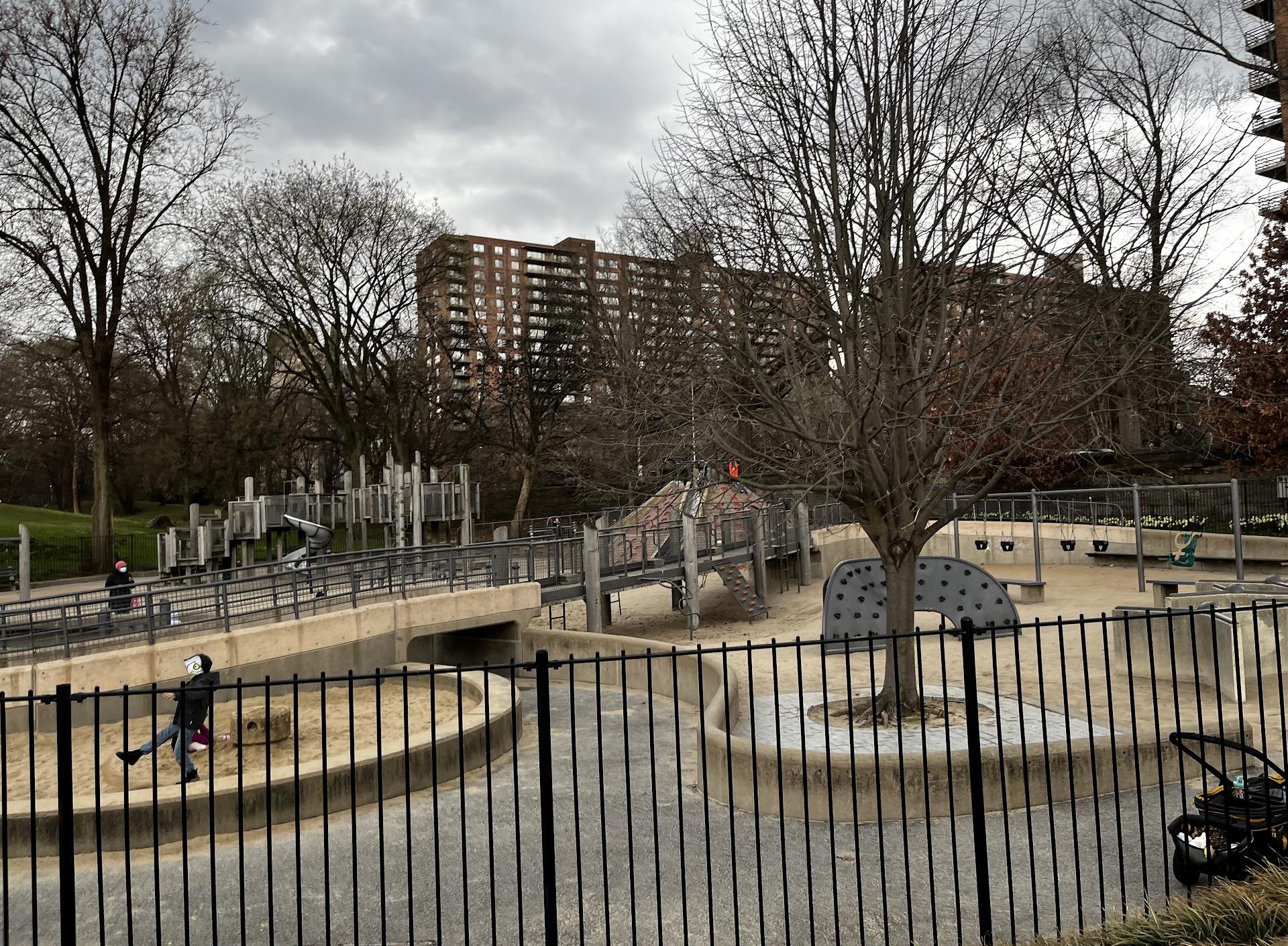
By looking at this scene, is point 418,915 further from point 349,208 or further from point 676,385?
point 349,208

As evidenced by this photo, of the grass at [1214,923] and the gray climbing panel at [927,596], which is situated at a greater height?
the gray climbing panel at [927,596]

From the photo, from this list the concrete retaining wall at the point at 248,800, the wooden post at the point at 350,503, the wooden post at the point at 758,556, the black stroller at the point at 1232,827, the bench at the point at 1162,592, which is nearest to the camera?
the black stroller at the point at 1232,827

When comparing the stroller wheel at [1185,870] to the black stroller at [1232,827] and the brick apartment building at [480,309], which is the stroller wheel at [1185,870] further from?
the brick apartment building at [480,309]

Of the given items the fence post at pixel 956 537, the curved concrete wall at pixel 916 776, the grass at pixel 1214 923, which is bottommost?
the curved concrete wall at pixel 916 776

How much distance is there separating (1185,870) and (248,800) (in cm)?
753

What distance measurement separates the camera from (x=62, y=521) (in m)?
45.4

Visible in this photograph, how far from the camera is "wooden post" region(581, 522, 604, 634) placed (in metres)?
19.0

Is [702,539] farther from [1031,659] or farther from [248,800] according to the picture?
[248,800]

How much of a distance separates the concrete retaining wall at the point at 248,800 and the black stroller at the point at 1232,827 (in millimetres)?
4795

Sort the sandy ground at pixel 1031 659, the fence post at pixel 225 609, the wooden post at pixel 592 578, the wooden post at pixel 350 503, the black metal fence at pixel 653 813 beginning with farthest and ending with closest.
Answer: the wooden post at pixel 350 503, the wooden post at pixel 592 578, the fence post at pixel 225 609, the sandy ground at pixel 1031 659, the black metal fence at pixel 653 813

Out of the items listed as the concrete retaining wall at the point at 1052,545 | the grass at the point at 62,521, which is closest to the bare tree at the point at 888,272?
the concrete retaining wall at the point at 1052,545

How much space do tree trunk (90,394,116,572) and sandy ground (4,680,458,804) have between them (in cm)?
1981

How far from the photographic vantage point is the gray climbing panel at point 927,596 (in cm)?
1440

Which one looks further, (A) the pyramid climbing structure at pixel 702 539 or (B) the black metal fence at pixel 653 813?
(A) the pyramid climbing structure at pixel 702 539
